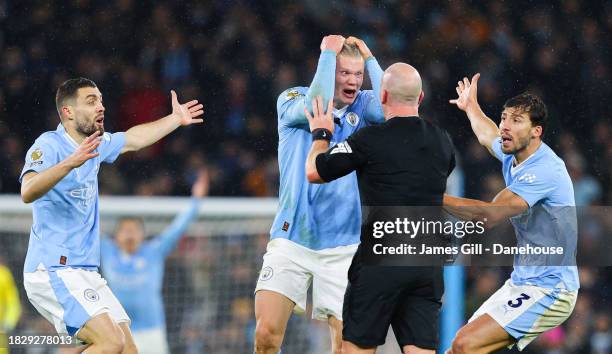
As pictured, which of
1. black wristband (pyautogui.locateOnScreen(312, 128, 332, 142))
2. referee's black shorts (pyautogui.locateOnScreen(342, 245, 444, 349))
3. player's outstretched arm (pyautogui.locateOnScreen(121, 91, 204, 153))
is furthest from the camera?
player's outstretched arm (pyautogui.locateOnScreen(121, 91, 204, 153))

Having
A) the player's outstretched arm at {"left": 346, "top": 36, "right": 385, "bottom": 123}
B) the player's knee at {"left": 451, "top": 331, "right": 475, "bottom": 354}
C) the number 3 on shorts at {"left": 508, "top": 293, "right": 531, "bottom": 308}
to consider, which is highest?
the player's outstretched arm at {"left": 346, "top": 36, "right": 385, "bottom": 123}

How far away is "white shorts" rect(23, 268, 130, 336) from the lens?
605 centimetres

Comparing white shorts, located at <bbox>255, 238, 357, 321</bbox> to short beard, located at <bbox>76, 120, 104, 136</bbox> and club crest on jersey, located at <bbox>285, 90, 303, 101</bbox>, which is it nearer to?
club crest on jersey, located at <bbox>285, 90, 303, 101</bbox>

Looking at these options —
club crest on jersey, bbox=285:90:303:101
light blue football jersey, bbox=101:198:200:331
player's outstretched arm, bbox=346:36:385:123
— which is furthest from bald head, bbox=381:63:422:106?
light blue football jersey, bbox=101:198:200:331

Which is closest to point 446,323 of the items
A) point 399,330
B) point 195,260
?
point 195,260

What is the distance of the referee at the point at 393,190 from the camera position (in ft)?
17.6

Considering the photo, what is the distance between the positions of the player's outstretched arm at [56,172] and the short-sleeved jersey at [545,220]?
249cm

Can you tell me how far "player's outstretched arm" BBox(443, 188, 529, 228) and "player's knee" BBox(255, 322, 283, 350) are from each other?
1.23m

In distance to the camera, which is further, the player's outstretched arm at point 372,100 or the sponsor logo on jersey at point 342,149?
the player's outstretched arm at point 372,100

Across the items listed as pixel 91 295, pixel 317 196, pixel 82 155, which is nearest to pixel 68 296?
pixel 91 295

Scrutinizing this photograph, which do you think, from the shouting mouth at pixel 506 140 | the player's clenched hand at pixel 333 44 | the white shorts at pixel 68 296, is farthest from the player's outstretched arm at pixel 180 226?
the shouting mouth at pixel 506 140

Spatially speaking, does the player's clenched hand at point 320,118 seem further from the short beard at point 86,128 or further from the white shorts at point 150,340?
the white shorts at point 150,340

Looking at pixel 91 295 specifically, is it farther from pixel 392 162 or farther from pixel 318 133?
pixel 392 162

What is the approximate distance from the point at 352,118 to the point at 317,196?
0.51m
